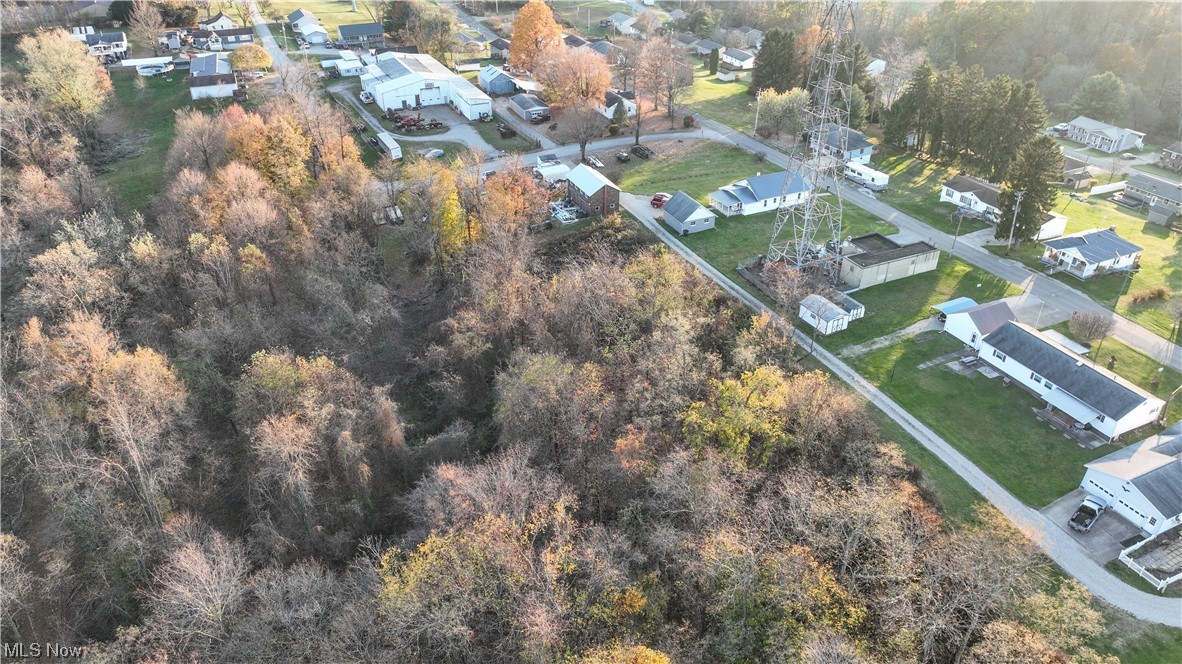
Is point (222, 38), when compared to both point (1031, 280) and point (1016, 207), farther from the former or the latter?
point (1031, 280)

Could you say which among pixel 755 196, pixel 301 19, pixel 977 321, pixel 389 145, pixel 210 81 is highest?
pixel 301 19

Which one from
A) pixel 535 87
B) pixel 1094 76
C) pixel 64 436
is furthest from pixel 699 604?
pixel 1094 76

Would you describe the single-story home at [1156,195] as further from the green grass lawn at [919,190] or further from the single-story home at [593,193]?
the single-story home at [593,193]

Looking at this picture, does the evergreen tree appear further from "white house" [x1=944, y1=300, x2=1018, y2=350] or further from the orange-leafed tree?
the orange-leafed tree

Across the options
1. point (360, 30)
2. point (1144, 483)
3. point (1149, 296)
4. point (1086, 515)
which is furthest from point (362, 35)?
point (1144, 483)

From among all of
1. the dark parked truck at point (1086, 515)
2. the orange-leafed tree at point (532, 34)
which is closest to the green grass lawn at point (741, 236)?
the dark parked truck at point (1086, 515)

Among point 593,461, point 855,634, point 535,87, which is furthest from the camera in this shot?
point 535,87

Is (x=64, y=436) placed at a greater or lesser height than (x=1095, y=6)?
lesser

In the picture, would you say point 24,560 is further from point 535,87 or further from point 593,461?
point 535,87
